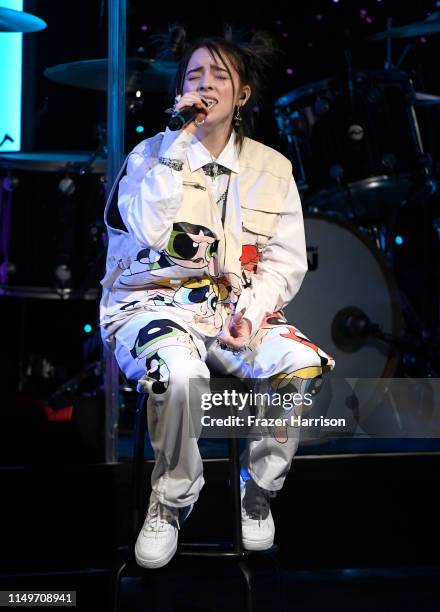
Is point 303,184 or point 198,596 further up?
point 303,184

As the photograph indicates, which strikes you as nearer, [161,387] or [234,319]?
[161,387]

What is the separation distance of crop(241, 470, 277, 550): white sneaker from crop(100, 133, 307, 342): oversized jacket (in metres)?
0.38

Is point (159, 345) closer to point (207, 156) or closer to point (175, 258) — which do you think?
point (175, 258)

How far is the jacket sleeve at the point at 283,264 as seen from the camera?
7.65 ft

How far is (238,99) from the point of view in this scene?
95.4 inches

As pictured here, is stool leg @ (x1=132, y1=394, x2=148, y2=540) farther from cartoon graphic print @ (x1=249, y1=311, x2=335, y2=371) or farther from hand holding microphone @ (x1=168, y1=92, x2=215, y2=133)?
hand holding microphone @ (x1=168, y1=92, x2=215, y2=133)

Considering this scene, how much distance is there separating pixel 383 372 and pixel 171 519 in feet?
6.35

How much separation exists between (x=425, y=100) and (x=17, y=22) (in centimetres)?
200

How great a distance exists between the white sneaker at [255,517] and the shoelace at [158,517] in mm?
213

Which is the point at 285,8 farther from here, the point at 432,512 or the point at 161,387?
the point at 161,387

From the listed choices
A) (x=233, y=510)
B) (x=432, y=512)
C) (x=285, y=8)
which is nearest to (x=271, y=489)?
(x=233, y=510)

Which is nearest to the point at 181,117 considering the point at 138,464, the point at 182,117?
the point at 182,117

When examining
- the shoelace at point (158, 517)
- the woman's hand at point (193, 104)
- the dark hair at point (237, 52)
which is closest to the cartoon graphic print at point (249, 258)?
the dark hair at point (237, 52)

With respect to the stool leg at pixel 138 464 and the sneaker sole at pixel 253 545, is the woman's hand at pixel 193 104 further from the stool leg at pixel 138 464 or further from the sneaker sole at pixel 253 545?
the sneaker sole at pixel 253 545
